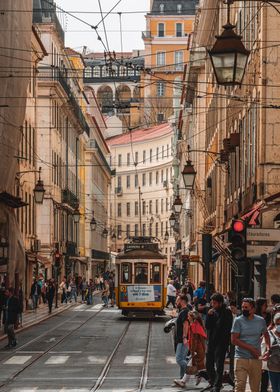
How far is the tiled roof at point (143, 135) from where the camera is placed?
15493cm

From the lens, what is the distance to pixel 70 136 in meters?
93.1

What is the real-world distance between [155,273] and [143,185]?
4693 inches

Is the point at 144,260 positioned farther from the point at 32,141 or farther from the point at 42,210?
the point at 42,210

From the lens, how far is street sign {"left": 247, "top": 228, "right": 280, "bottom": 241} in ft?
64.7

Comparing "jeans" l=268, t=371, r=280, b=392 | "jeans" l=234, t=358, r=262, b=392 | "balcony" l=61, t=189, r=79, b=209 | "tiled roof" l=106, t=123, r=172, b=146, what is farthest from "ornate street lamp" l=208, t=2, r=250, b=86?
"tiled roof" l=106, t=123, r=172, b=146

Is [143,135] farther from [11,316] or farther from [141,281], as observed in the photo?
[11,316]

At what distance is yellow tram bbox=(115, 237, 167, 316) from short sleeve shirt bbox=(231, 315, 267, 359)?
33.2 metres

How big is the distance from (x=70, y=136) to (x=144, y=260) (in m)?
44.7

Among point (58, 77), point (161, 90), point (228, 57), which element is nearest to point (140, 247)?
point (58, 77)

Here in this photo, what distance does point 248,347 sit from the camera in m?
15.6

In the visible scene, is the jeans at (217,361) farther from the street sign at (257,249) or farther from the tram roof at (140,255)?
the tram roof at (140,255)

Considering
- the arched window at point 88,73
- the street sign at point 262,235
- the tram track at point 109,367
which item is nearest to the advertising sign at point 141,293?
the tram track at point 109,367

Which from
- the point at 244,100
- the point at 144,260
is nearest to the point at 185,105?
A: the point at 144,260

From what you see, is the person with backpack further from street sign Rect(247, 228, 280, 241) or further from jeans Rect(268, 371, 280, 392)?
street sign Rect(247, 228, 280, 241)
